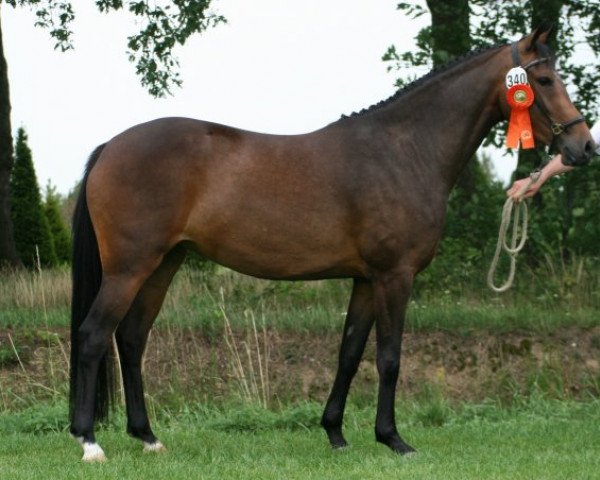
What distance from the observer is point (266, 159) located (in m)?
6.71

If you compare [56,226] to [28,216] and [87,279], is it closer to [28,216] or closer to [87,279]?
[28,216]

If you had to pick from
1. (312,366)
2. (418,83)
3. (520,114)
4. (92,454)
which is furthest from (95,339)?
(312,366)

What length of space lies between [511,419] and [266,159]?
2.87 meters

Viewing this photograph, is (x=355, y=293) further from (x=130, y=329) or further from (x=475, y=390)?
(x=475, y=390)

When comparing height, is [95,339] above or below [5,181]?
below

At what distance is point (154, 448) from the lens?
693 centimetres

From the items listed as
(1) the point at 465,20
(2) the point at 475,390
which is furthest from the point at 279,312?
(1) the point at 465,20

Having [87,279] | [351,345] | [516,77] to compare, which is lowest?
[351,345]

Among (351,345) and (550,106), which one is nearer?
(550,106)

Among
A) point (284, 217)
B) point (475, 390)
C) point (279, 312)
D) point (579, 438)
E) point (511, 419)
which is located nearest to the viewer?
point (284, 217)

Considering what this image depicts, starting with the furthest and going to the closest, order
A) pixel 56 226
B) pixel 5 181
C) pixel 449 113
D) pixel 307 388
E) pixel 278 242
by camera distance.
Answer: pixel 56 226 < pixel 5 181 < pixel 307 388 < pixel 449 113 < pixel 278 242

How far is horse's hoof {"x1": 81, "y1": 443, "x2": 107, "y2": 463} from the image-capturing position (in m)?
6.52

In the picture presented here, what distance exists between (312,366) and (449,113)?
411 centimetres

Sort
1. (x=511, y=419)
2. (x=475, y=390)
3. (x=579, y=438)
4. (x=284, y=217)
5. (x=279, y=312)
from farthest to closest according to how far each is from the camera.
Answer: (x=279, y=312)
(x=475, y=390)
(x=511, y=419)
(x=579, y=438)
(x=284, y=217)
